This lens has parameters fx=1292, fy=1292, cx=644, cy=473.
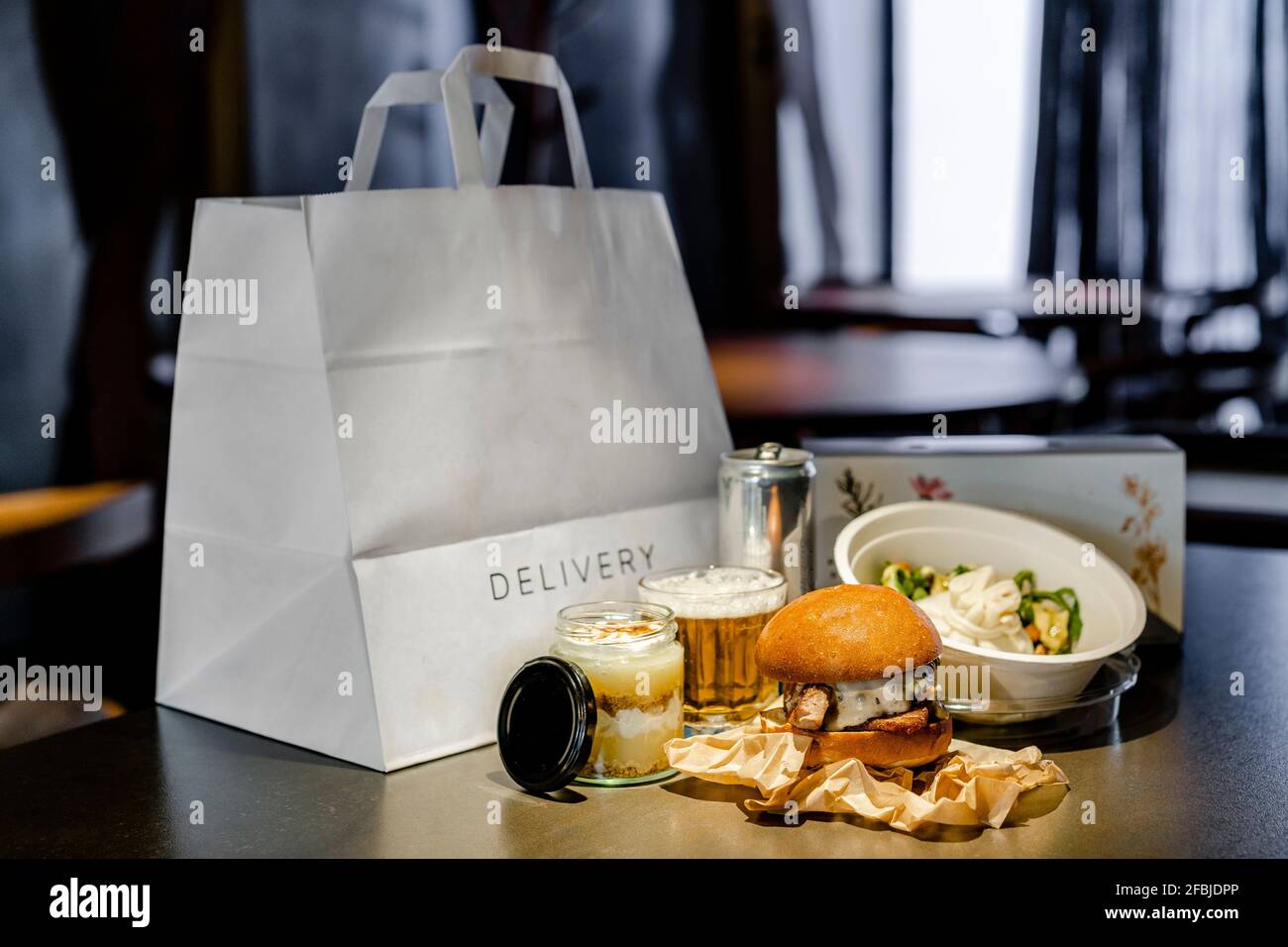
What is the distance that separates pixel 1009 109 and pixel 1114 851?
574cm

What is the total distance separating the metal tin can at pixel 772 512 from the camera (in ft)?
3.78

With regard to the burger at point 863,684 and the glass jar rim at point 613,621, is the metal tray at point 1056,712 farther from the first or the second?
the glass jar rim at point 613,621

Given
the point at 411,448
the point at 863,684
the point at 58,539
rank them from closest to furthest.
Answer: the point at 863,684 < the point at 411,448 < the point at 58,539

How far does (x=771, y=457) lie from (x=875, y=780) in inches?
13.1

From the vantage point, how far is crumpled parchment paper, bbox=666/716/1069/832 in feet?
2.93

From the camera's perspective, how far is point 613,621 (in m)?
1.02

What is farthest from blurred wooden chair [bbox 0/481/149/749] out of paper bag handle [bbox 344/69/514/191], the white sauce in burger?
the white sauce in burger

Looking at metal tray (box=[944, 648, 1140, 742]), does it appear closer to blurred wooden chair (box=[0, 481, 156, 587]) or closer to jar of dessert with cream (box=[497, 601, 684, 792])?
jar of dessert with cream (box=[497, 601, 684, 792])

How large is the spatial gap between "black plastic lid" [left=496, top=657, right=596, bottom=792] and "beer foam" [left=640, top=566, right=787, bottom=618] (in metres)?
0.13

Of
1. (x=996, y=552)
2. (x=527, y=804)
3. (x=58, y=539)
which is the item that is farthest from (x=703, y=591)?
(x=58, y=539)

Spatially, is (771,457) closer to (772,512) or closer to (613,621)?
(772,512)

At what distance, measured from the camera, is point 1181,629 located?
4.42 ft
